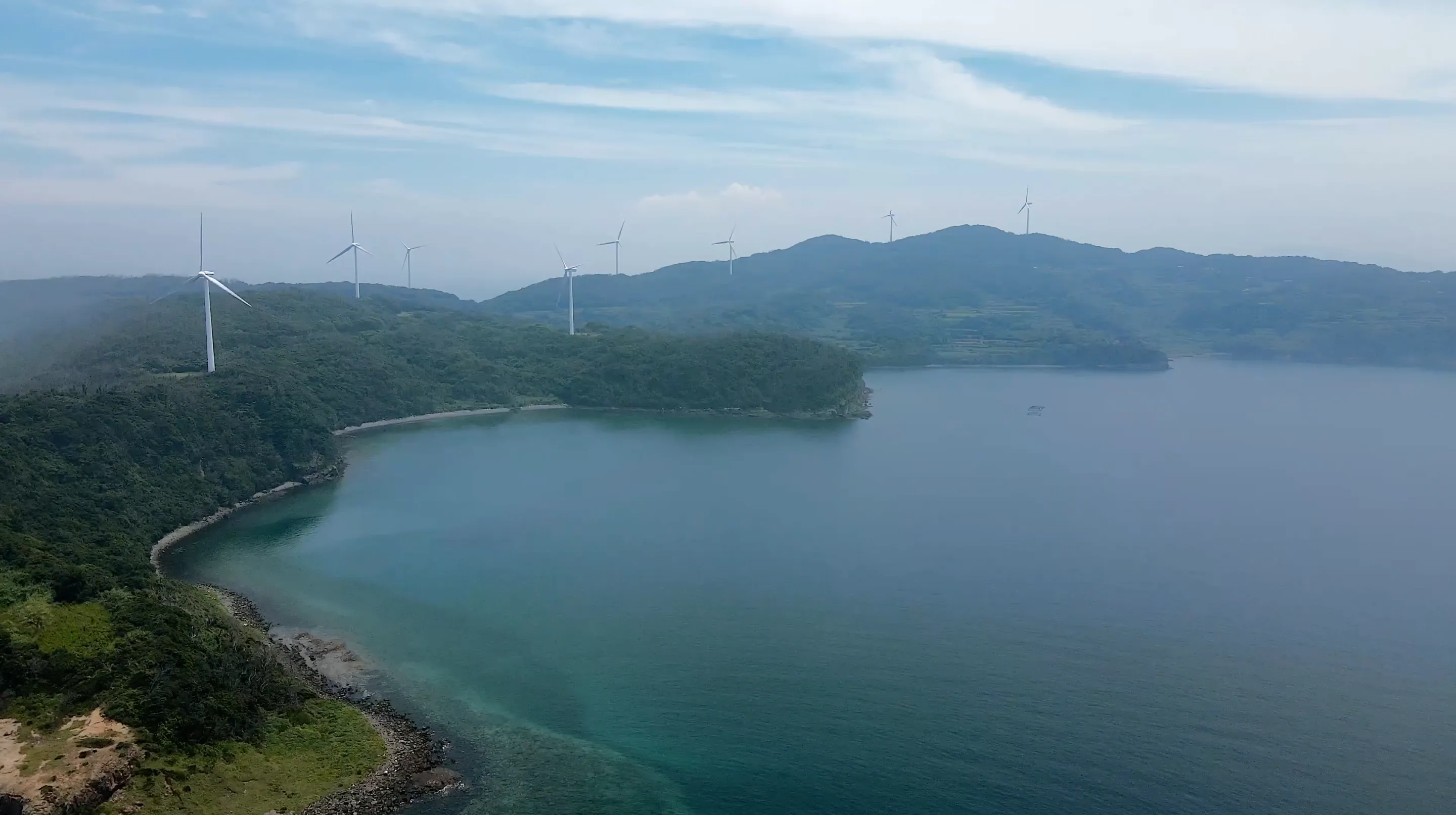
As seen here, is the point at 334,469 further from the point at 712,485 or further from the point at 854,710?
the point at 854,710

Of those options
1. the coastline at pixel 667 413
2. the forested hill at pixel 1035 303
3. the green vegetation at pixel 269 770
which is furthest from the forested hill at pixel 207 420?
the forested hill at pixel 1035 303

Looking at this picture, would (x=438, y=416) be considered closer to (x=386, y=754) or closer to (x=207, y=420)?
(x=207, y=420)

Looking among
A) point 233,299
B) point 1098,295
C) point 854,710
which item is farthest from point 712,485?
point 1098,295

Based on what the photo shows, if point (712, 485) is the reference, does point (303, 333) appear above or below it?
above

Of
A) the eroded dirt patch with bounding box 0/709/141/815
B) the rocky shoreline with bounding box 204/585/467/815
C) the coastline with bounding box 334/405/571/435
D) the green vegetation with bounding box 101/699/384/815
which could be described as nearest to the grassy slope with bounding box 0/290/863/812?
the green vegetation with bounding box 101/699/384/815

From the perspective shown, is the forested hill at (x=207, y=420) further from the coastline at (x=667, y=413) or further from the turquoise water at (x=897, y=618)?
the turquoise water at (x=897, y=618)
